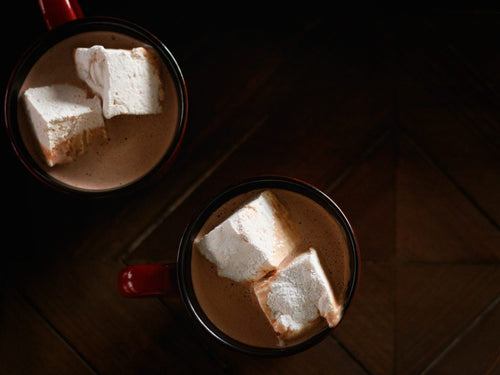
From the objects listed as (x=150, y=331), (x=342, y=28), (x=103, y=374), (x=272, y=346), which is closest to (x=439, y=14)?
(x=342, y=28)

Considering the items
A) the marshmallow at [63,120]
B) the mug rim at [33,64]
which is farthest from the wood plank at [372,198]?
the marshmallow at [63,120]

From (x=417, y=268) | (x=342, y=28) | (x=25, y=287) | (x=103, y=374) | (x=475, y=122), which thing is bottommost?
(x=103, y=374)

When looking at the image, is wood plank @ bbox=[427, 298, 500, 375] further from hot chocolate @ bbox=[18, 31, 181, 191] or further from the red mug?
hot chocolate @ bbox=[18, 31, 181, 191]

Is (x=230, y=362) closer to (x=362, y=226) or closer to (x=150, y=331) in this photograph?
(x=150, y=331)

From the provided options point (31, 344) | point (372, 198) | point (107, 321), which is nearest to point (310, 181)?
point (372, 198)

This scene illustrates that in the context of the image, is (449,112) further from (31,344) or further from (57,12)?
(31,344)
